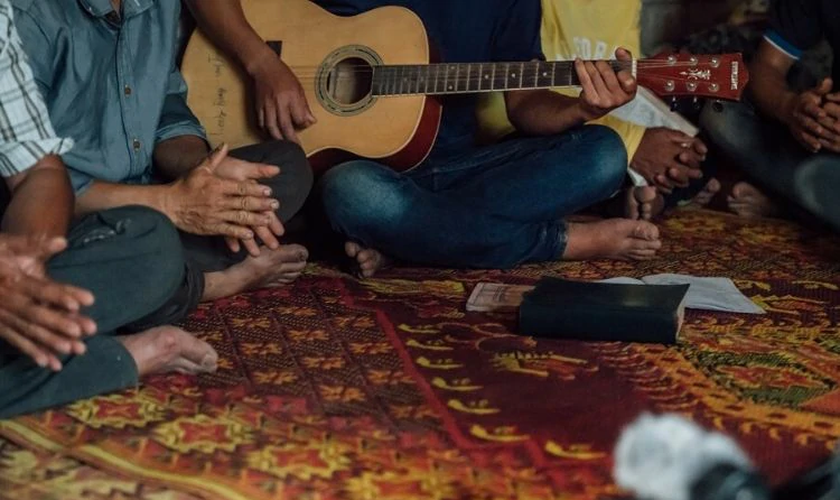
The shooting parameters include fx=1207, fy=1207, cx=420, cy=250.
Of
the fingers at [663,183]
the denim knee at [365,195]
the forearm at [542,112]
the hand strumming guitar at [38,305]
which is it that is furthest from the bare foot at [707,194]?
the hand strumming guitar at [38,305]

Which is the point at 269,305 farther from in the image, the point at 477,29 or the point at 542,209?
the point at 477,29

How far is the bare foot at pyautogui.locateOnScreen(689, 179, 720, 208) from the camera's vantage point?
3.12m

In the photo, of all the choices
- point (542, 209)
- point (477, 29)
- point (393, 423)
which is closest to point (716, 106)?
point (542, 209)

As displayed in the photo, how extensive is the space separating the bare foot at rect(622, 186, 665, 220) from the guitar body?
0.54 metres

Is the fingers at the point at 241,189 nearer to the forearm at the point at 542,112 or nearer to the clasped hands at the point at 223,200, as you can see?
the clasped hands at the point at 223,200

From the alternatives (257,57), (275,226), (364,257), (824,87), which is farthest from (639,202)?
(275,226)

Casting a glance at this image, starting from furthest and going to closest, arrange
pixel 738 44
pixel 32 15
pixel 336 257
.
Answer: pixel 738 44, pixel 336 257, pixel 32 15

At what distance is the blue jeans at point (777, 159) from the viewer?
2703mm

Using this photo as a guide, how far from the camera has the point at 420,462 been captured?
154 centimetres

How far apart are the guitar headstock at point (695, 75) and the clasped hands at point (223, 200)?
0.76m

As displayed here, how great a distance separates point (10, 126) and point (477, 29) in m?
1.17

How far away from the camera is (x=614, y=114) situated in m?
2.83

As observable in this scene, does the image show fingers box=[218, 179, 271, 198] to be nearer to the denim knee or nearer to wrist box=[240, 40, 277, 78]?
the denim knee

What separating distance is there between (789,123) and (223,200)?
1.36 meters
